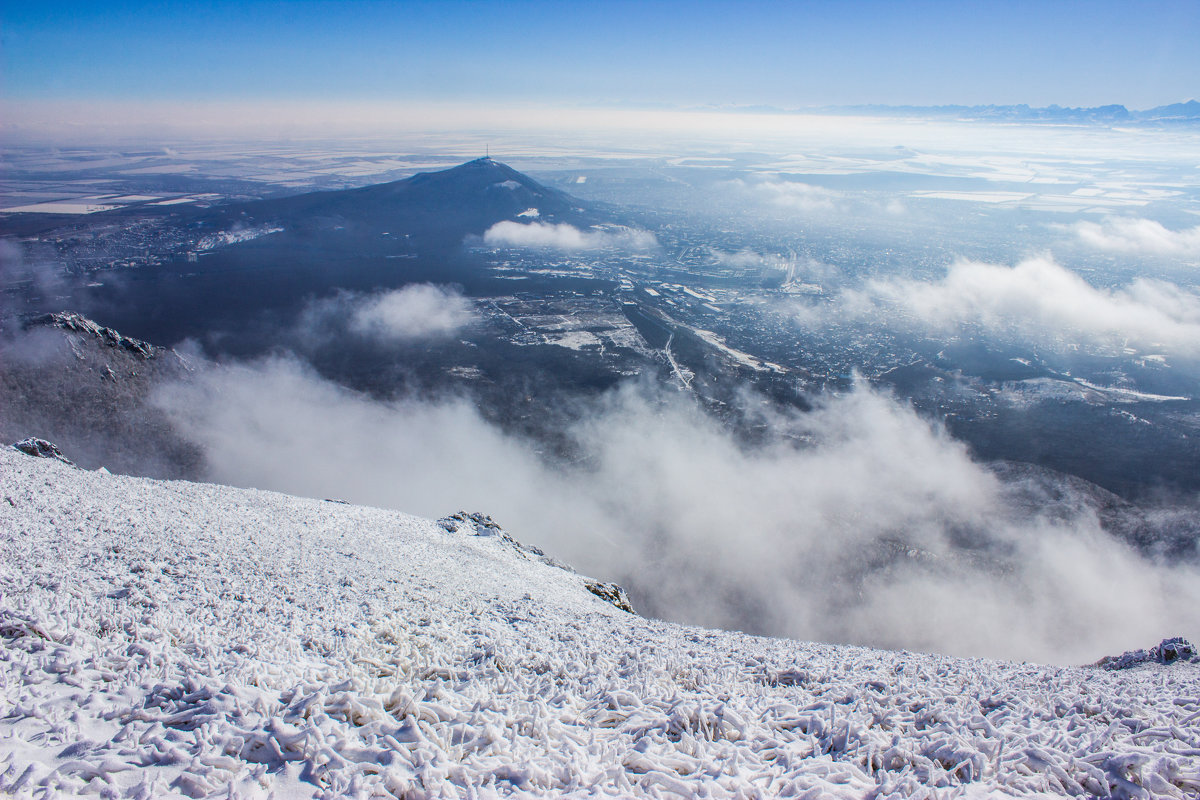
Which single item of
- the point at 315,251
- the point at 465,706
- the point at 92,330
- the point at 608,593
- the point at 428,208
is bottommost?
the point at 608,593

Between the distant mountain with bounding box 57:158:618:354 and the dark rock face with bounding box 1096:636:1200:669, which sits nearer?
the dark rock face with bounding box 1096:636:1200:669

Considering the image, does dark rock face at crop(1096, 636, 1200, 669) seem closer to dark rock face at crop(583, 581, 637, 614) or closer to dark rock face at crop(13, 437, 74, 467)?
dark rock face at crop(583, 581, 637, 614)

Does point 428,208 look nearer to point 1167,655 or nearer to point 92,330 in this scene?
point 92,330

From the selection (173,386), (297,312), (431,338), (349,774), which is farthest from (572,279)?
(349,774)

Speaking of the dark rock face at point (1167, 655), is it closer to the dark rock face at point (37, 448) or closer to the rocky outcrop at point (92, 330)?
the dark rock face at point (37, 448)

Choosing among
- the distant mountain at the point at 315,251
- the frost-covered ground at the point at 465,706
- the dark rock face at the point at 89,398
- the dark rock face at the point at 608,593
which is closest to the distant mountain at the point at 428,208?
the distant mountain at the point at 315,251

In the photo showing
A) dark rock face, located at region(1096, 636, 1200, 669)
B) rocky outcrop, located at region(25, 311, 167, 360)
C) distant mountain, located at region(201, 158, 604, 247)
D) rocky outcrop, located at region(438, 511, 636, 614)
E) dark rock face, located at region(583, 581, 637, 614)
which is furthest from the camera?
distant mountain, located at region(201, 158, 604, 247)

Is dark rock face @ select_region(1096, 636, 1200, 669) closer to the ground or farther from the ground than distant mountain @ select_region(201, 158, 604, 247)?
closer to the ground

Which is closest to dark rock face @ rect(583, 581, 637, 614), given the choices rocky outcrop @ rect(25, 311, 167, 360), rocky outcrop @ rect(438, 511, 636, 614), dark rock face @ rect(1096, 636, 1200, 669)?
rocky outcrop @ rect(438, 511, 636, 614)

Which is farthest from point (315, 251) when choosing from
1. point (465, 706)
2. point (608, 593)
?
point (465, 706)
